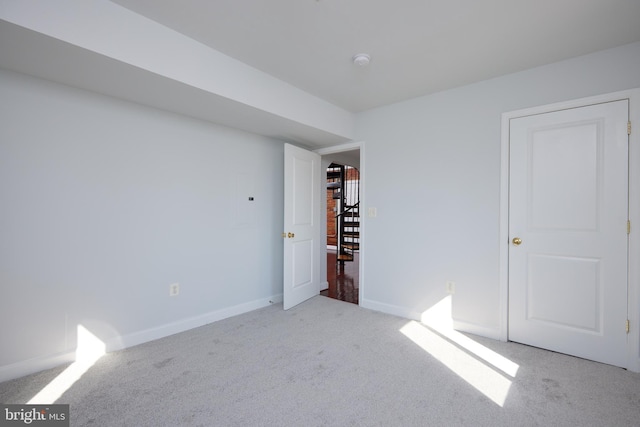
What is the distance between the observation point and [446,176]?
9.71 ft

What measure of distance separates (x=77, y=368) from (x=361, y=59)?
321cm

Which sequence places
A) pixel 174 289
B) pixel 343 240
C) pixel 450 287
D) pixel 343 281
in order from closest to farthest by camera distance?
pixel 174 289
pixel 450 287
pixel 343 281
pixel 343 240

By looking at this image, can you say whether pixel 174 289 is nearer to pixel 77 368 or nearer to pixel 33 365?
pixel 77 368

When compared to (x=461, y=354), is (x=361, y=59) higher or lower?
higher

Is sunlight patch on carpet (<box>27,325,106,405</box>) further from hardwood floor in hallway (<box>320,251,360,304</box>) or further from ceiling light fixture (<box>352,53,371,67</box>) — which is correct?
ceiling light fixture (<box>352,53,371,67</box>)

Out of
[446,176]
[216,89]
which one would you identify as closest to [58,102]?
[216,89]

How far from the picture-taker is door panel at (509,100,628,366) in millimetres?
2211

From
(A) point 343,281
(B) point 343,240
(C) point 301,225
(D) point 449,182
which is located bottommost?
(A) point 343,281

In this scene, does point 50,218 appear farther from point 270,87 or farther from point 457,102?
point 457,102

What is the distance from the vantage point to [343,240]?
6410 millimetres

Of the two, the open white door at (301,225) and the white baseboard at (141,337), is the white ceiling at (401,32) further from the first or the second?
the white baseboard at (141,337)

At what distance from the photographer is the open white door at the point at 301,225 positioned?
3.48 m

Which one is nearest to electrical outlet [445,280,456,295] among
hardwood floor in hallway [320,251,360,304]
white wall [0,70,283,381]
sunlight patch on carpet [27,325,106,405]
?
hardwood floor in hallway [320,251,360,304]
